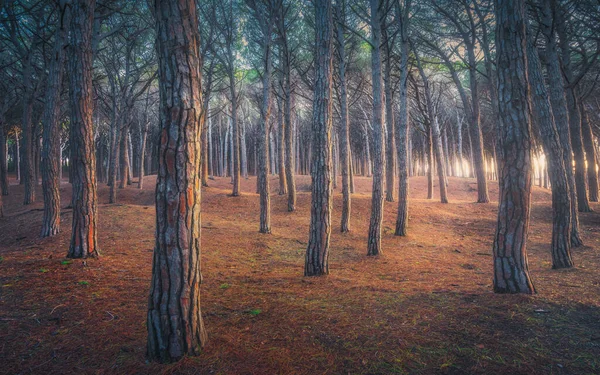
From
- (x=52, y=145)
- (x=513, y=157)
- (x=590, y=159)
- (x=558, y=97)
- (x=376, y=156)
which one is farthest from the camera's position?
(x=590, y=159)

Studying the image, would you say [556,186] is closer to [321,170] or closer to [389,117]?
[321,170]

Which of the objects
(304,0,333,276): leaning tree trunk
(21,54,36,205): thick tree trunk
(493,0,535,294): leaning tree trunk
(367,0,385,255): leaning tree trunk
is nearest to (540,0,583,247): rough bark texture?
(493,0,535,294): leaning tree trunk

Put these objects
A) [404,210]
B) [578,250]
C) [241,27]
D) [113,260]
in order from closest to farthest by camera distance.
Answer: [113,260], [578,250], [404,210], [241,27]

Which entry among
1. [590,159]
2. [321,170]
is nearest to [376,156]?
[321,170]

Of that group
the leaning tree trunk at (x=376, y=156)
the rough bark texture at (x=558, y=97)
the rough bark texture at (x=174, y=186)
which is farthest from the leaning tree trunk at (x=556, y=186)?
the rough bark texture at (x=174, y=186)

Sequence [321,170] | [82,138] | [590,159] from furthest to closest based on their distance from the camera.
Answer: [590,159]
[82,138]
[321,170]

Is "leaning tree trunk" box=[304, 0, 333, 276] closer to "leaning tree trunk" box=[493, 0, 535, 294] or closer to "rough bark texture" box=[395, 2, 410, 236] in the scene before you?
"leaning tree trunk" box=[493, 0, 535, 294]

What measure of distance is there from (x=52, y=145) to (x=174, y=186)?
758 centimetres

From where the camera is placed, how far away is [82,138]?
18.9ft

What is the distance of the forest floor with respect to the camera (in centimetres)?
264

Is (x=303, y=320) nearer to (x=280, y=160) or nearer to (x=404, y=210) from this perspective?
(x=404, y=210)

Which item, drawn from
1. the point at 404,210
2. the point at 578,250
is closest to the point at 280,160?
the point at 404,210

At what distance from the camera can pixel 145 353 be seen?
2777mm

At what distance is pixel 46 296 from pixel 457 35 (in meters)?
16.6
